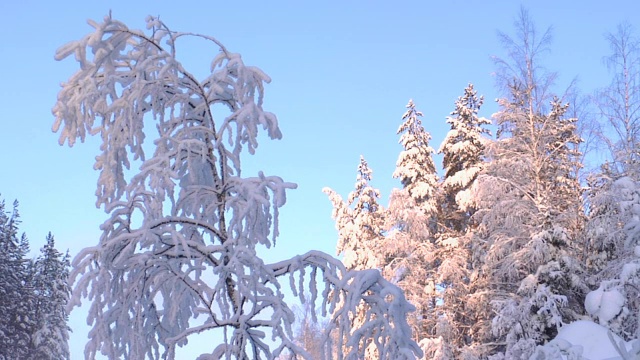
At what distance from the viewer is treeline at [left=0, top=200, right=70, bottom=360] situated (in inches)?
1439

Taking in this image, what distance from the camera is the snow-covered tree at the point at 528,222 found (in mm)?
17828

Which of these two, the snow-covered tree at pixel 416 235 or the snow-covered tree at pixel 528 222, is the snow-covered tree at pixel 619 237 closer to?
the snow-covered tree at pixel 528 222

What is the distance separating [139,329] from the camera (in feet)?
15.6

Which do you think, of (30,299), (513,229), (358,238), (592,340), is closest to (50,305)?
(30,299)

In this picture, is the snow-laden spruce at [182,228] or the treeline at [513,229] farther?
the treeline at [513,229]

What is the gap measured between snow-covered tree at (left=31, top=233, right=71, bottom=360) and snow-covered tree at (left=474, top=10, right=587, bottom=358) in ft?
88.1

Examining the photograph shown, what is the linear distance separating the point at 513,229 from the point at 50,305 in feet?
96.0

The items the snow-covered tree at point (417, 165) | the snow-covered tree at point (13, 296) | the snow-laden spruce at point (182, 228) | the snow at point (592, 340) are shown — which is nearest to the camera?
the snow-laden spruce at point (182, 228)

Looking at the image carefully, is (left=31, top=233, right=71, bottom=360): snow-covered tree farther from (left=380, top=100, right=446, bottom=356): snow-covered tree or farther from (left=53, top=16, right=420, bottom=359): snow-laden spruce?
(left=53, top=16, right=420, bottom=359): snow-laden spruce

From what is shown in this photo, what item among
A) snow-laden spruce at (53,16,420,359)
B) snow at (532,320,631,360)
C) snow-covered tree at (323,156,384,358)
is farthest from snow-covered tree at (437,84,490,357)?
snow-laden spruce at (53,16,420,359)

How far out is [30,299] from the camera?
37844mm

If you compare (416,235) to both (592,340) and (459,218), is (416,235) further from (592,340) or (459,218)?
(592,340)

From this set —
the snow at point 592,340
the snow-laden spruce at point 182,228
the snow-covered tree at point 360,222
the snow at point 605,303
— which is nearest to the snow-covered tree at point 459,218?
the snow-covered tree at point 360,222

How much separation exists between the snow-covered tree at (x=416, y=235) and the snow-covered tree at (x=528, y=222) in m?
2.47
